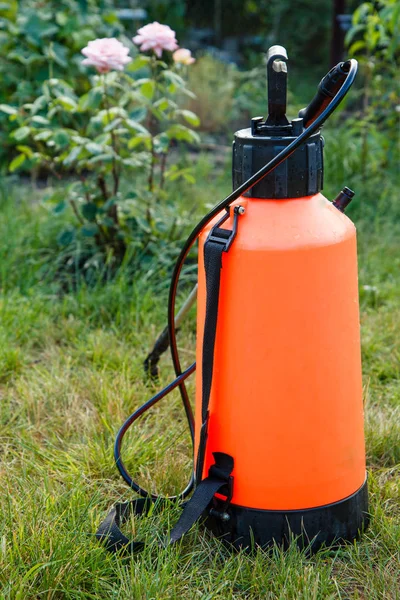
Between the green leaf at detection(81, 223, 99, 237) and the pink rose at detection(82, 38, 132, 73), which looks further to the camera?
the green leaf at detection(81, 223, 99, 237)

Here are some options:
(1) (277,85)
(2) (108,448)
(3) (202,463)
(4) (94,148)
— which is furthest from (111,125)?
(3) (202,463)

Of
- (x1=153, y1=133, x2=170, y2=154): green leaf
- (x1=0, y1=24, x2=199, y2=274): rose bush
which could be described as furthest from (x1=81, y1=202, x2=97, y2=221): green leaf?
(x1=153, y1=133, x2=170, y2=154): green leaf

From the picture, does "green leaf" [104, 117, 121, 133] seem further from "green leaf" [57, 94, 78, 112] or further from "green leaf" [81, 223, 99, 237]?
"green leaf" [81, 223, 99, 237]

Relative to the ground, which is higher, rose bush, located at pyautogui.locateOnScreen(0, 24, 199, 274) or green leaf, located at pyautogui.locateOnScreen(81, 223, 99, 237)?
rose bush, located at pyautogui.locateOnScreen(0, 24, 199, 274)

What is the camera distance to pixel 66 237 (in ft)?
10.00

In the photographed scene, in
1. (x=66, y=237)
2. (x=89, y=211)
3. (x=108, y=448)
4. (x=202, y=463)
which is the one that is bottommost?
(x=108, y=448)

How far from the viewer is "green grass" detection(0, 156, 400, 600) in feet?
4.85

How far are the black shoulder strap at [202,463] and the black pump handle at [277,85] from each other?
0.20 meters

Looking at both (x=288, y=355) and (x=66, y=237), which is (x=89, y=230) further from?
(x=288, y=355)

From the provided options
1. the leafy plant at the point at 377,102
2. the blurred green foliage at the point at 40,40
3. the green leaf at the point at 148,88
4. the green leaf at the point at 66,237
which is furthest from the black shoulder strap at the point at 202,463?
the blurred green foliage at the point at 40,40

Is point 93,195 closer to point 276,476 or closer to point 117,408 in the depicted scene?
point 117,408

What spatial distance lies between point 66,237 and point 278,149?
1.74 m

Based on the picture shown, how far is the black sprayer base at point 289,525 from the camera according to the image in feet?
5.11

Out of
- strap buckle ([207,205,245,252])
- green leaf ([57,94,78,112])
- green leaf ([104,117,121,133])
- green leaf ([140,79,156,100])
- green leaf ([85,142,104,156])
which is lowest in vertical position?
strap buckle ([207,205,245,252])
